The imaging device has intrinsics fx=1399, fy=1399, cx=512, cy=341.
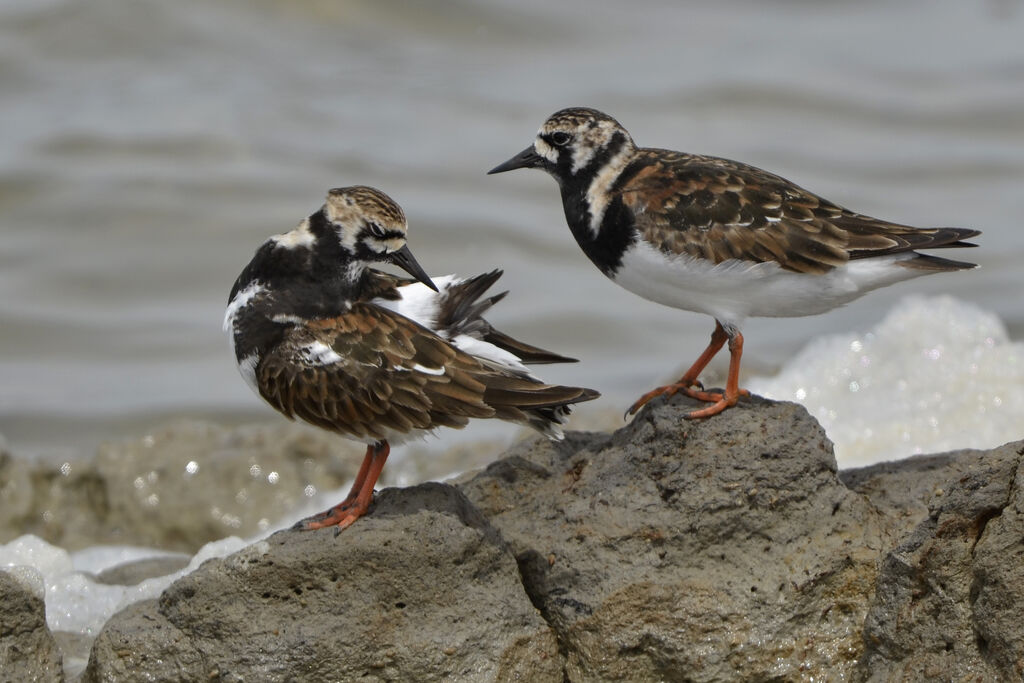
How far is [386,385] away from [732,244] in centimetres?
128

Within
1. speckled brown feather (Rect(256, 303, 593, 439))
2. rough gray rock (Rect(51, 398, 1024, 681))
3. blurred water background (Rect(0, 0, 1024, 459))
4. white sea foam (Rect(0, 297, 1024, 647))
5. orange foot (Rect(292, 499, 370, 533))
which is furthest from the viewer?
blurred water background (Rect(0, 0, 1024, 459))

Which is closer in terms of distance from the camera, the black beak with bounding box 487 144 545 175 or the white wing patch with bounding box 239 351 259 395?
the white wing patch with bounding box 239 351 259 395

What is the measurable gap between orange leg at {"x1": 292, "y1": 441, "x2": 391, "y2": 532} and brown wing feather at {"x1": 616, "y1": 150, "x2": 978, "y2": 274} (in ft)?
3.85

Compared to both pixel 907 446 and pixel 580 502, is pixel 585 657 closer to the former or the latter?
pixel 580 502

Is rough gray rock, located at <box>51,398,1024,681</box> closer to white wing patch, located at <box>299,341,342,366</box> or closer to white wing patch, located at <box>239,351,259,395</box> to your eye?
white wing patch, located at <box>299,341,342,366</box>

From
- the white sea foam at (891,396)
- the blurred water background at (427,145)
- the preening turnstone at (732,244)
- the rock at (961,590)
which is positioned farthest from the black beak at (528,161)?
the blurred water background at (427,145)

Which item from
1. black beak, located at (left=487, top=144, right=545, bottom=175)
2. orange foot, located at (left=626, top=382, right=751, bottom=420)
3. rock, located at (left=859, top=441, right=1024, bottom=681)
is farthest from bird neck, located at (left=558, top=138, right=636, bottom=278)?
rock, located at (left=859, top=441, right=1024, bottom=681)

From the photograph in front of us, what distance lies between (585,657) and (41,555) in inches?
98.9

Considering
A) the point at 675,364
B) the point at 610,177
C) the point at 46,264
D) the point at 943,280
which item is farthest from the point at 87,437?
the point at 943,280

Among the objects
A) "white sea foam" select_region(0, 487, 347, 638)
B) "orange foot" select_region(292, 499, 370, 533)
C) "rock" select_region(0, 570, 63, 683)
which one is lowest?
"white sea foam" select_region(0, 487, 347, 638)

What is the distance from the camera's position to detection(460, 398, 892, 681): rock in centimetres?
397

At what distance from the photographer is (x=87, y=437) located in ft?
29.2

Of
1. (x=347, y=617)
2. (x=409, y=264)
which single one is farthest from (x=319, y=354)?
(x=347, y=617)

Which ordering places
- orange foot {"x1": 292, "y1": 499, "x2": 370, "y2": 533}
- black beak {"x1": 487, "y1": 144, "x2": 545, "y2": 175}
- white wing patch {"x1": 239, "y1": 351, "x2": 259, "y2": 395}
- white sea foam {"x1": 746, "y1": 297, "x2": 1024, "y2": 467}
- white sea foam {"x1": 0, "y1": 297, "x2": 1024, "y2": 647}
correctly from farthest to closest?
white sea foam {"x1": 746, "y1": 297, "x2": 1024, "y2": 467}
white sea foam {"x1": 0, "y1": 297, "x2": 1024, "y2": 647}
black beak {"x1": 487, "y1": 144, "x2": 545, "y2": 175}
white wing patch {"x1": 239, "y1": 351, "x2": 259, "y2": 395}
orange foot {"x1": 292, "y1": 499, "x2": 370, "y2": 533}
